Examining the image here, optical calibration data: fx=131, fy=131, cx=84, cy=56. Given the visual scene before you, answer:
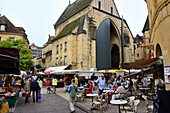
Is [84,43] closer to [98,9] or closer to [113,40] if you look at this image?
[98,9]

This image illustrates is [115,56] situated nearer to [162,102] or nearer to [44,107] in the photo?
[44,107]

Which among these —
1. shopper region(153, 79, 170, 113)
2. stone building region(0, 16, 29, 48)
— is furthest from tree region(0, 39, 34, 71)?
shopper region(153, 79, 170, 113)

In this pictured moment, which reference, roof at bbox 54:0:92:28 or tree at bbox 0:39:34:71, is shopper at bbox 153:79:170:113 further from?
roof at bbox 54:0:92:28

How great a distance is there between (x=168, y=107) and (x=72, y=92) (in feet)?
15.8

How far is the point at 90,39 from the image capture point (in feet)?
76.3

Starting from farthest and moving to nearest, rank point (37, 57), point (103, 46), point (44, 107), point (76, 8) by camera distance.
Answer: point (37, 57) → point (76, 8) → point (103, 46) → point (44, 107)

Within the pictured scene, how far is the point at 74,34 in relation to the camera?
946 inches

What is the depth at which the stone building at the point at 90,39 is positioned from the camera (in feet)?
74.8

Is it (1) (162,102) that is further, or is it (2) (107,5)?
(2) (107,5)

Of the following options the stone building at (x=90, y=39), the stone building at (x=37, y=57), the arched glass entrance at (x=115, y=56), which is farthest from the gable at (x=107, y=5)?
the stone building at (x=37, y=57)

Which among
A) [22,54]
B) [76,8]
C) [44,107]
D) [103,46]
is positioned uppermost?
[76,8]

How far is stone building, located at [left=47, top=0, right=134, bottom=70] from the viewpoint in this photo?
22797mm

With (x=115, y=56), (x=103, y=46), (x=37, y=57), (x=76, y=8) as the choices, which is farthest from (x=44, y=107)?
(x=37, y=57)

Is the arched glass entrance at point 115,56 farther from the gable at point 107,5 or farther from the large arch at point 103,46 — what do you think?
the gable at point 107,5
